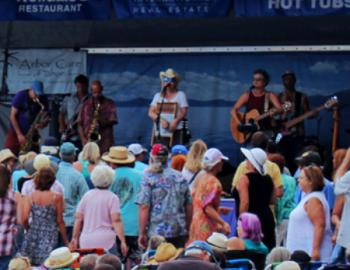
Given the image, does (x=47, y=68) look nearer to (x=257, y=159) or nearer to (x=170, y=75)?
(x=170, y=75)

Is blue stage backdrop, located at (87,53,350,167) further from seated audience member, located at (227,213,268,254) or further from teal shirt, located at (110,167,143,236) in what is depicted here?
seated audience member, located at (227,213,268,254)

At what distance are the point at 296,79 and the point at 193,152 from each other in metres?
5.42

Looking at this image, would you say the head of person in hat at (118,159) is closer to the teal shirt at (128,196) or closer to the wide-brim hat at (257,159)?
the teal shirt at (128,196)

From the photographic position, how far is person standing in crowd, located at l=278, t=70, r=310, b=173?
→ 54.6 feet

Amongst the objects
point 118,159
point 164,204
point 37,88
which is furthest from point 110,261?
point 37,88

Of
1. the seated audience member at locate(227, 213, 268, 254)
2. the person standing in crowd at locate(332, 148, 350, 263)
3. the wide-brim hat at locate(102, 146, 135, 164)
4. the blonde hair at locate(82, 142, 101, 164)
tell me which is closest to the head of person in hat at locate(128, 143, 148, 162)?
the blonde hair at locate(82, 142, 101, 164)

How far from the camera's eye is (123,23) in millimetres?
18734

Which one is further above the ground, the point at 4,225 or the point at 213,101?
the point at 213,101

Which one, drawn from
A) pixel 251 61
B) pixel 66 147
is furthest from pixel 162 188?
pixel 251 61

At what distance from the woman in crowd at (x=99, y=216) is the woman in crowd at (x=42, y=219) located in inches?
8.7

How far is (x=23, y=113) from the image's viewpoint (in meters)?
17.9

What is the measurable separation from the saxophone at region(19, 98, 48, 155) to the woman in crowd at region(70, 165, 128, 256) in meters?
5.70

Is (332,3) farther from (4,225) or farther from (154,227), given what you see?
(4,225)

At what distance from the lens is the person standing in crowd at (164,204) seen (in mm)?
12023
